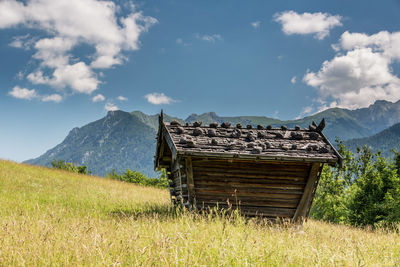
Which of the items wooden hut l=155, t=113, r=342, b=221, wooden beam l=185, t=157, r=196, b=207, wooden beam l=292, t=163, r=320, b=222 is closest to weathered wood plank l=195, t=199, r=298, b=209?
wooden hut l=155, t=113, r=342, b=221

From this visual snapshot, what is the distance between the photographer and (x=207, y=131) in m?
9.80

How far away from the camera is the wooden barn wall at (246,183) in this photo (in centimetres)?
924

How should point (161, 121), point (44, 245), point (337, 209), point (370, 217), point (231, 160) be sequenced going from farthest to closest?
point (337, 209)
point (370, 217)
point (161, 121)
point (231, 160)
point (44, 245)

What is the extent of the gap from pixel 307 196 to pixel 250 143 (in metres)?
2.43

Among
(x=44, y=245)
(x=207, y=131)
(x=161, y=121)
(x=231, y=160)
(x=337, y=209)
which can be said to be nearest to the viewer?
(x=44, y=245)

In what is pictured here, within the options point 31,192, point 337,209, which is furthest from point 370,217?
point 31,192

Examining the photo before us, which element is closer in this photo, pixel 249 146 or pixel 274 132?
pixel 249 146

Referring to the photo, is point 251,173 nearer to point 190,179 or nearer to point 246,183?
point 246,183

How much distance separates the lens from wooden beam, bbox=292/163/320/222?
30.6 feet

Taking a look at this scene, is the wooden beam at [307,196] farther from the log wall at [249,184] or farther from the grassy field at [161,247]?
the grassy field at [161,247]

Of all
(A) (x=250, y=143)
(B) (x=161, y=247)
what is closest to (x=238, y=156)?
(A) (x=250, y=143)

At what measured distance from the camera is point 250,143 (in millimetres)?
8969

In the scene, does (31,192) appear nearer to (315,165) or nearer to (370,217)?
(315,165)

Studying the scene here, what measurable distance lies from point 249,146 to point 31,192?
9.65 m
